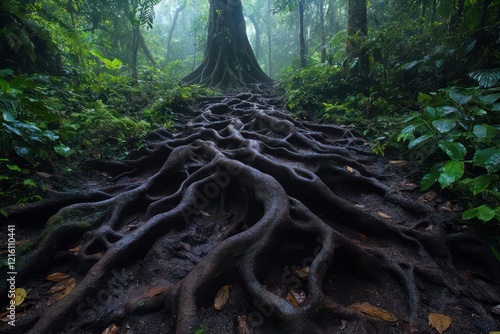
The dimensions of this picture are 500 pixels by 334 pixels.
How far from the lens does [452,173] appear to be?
201 cm

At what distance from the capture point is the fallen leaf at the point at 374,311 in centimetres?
161

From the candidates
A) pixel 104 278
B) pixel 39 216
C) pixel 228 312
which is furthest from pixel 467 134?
pixel 39 216

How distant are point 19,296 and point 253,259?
1.67 m

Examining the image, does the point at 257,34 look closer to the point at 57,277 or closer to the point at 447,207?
the point at 447,207

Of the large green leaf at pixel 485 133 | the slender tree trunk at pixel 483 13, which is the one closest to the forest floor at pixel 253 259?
the large green leaf at pixel 485 133

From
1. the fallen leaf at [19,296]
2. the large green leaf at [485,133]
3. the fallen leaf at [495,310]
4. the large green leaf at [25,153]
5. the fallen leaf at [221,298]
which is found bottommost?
the fallen leaf at [495,310]

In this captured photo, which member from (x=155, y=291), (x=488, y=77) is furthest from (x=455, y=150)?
(x=155, y=291)

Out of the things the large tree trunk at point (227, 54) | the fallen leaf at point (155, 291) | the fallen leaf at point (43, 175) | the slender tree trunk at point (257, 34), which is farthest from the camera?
the slender tree trunk at point (257, 34)

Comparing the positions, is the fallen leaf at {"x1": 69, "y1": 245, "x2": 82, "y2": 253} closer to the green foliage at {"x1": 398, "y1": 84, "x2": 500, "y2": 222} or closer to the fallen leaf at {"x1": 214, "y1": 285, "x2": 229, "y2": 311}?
the fallen leaf at {"x1": 214, "y1": 285, "x2": 229, "y2": 311}

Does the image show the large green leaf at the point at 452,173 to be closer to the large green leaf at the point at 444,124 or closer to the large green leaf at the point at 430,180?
the large green leaf at the point at 430,180

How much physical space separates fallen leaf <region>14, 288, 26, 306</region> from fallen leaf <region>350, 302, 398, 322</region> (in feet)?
7.59

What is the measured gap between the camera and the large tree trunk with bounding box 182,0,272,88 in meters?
9.79

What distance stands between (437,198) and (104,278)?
3.23m

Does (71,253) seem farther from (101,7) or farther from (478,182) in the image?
(101,7)
